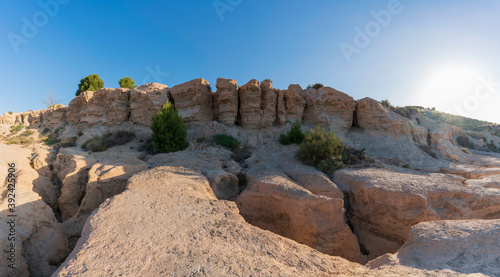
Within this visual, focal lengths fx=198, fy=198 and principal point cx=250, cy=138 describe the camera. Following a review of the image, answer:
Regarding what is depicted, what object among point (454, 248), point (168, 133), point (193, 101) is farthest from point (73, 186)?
point (193, 101)

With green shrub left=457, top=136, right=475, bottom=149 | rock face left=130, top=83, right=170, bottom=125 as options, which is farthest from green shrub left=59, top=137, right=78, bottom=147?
green shrub left=457, top=136, right=475, bottom=149

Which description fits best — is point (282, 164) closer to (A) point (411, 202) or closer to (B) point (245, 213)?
(B) point (245, 213)

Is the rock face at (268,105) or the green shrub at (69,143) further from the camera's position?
the rock face at (268,105)

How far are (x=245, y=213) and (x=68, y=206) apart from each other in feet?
20.2

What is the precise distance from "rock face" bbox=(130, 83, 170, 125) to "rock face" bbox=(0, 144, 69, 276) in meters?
10.7

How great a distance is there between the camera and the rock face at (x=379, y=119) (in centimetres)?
1484

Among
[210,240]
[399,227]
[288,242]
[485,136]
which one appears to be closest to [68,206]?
[210,240]

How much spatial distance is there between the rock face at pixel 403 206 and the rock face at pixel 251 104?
1045 centimetres

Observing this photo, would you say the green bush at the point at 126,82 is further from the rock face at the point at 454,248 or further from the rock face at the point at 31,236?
the rock face at the point at 454,248

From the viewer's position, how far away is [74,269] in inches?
95.6

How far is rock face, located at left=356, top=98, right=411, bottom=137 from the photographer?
14.8 metres

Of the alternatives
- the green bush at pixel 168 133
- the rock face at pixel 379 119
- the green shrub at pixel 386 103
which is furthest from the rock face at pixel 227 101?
the green shrub at pixel 386 103

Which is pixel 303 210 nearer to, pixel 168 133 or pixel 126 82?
pixel 168 133

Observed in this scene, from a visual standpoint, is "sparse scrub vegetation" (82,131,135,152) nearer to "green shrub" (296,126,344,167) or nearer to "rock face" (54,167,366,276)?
"rock face" (54,167,366,276)
